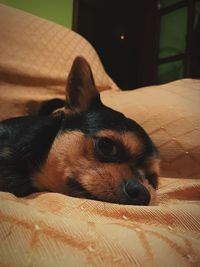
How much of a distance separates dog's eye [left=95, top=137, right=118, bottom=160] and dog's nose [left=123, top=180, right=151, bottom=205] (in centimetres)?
14

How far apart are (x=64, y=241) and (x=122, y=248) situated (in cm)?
11

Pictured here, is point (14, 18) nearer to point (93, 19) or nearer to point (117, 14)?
point (93, 19)

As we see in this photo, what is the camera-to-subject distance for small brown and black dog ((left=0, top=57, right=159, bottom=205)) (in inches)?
43.6

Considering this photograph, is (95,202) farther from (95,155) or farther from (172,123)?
(172,123)

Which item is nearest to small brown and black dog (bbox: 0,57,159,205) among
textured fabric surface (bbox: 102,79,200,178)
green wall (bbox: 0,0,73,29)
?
textured fabric surface (bbox: 102,79,200,178)

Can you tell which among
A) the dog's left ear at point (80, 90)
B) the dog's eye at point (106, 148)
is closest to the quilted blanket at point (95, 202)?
the dog's eye at point (106, 148)

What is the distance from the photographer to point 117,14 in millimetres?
3439

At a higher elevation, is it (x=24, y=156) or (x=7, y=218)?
(x=7, y=218)

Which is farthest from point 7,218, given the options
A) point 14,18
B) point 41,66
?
point 14,18

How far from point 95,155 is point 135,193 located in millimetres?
205

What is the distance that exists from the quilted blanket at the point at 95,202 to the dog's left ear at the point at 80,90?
16.3 inches

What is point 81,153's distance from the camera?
1.21 m

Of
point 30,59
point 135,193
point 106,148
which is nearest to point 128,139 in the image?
point 106,148

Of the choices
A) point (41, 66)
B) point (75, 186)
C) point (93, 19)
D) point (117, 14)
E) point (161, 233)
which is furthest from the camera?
point (117, 14)
